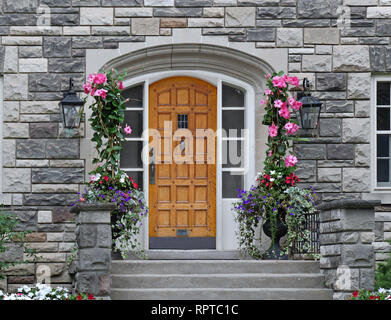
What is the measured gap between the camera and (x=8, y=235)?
29.8 feet

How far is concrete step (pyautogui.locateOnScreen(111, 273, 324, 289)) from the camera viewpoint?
8.17m

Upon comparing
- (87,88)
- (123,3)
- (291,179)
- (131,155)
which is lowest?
(291,179)

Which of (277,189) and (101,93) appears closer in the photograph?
(101,93)

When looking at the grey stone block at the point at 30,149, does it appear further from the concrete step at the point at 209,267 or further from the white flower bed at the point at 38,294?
the white flower bed at the point at 38,294

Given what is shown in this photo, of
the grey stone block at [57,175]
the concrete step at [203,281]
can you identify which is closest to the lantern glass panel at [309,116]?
the concrete step at [203,281]

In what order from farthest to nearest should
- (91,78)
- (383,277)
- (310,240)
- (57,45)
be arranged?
(57,45) < (91,78) < (310,240) < (383,277)

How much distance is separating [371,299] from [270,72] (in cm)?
383

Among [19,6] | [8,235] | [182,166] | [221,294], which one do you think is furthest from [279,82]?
[8,235]

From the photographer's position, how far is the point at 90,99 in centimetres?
999

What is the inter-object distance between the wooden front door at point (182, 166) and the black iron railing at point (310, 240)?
1.60 meters

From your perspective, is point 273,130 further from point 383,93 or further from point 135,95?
point 135,95

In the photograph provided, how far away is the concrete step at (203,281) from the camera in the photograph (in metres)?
8.17

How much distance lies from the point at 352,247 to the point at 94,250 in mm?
2675

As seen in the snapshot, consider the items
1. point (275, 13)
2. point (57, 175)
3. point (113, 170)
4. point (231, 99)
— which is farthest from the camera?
point (231, 99)
